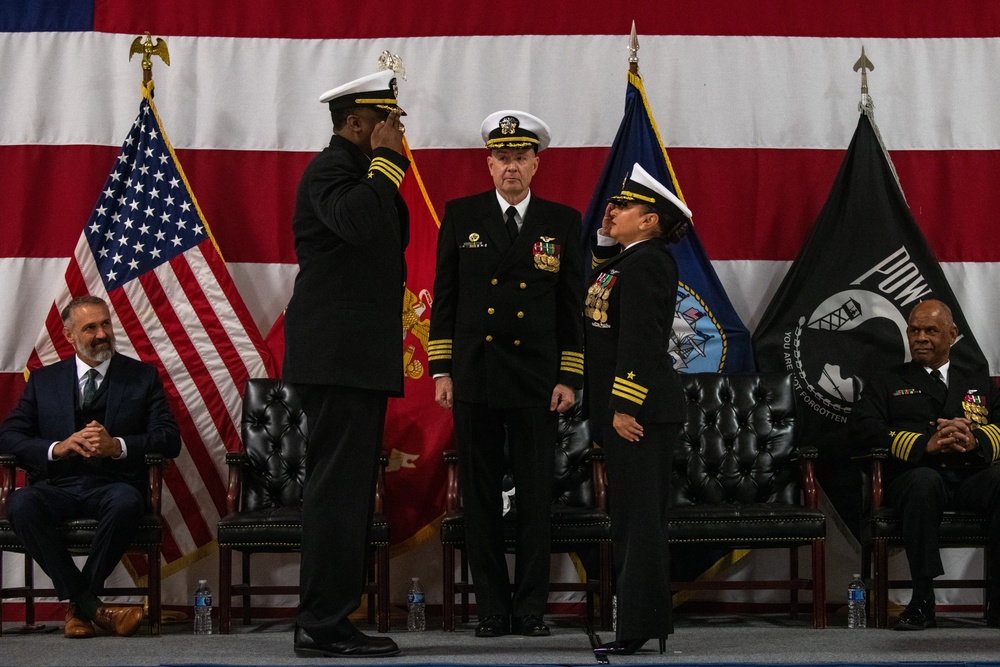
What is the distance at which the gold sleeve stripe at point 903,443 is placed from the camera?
5.02 meters

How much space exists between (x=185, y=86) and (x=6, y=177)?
0.96 m

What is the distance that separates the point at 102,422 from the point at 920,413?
138 inches

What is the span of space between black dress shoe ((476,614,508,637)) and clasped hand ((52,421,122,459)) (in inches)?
66.5

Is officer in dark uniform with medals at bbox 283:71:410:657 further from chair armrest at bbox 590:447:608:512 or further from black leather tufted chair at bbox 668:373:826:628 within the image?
black leather tufted chair at bbox 668:373:826:628

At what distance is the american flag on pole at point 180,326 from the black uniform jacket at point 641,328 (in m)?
2.10

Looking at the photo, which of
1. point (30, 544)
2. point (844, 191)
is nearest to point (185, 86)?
point (30, 544)

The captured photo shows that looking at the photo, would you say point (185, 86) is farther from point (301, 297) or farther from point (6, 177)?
point (301, 297)

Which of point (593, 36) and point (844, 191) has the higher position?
point (593, 36)

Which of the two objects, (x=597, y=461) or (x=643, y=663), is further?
(x=597, y=461)

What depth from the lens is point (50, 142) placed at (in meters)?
5.82

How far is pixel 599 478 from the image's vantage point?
16.5 feet

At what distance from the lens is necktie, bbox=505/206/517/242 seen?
4.65 meters

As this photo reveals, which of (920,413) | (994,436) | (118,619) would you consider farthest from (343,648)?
(994,436)

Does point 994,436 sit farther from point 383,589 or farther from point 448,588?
point 383,589
